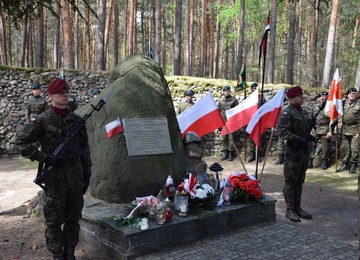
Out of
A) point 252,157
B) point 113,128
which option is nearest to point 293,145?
point 113,128

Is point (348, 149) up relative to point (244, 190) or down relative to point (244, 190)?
up

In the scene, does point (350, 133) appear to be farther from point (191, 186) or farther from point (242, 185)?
point (191, 186)

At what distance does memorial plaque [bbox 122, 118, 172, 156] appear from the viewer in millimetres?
5004

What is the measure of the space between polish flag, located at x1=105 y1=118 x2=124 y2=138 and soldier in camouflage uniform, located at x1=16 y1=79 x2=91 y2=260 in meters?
1.03

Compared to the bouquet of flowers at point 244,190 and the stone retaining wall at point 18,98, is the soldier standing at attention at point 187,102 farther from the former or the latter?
the bouquet of flowers at point 244,190

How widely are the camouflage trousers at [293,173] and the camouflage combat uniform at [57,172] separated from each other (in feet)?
10.2

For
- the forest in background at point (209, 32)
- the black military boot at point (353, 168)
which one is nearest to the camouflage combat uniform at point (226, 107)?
the forest in background at point (209, 32)

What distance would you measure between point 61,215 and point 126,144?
5.09ft

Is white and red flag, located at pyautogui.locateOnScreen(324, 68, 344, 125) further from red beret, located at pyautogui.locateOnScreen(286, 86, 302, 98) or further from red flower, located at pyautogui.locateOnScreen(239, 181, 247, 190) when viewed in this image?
red flower, located at pyautogui.locateOnScreen(239, 181, 247, 190)

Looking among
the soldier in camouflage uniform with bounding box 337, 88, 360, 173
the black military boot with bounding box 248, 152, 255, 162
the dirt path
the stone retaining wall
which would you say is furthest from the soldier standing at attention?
the soldier in camouflage uniform with bounding box 337, 88, 360, 173

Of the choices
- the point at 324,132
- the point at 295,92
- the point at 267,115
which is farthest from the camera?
the point at 324,132

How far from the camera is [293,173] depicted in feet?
17.7

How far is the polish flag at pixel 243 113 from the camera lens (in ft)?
21.5

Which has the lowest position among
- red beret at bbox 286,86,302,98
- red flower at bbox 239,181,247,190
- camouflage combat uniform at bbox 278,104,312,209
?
red flower at bbox 239,181,247,190
